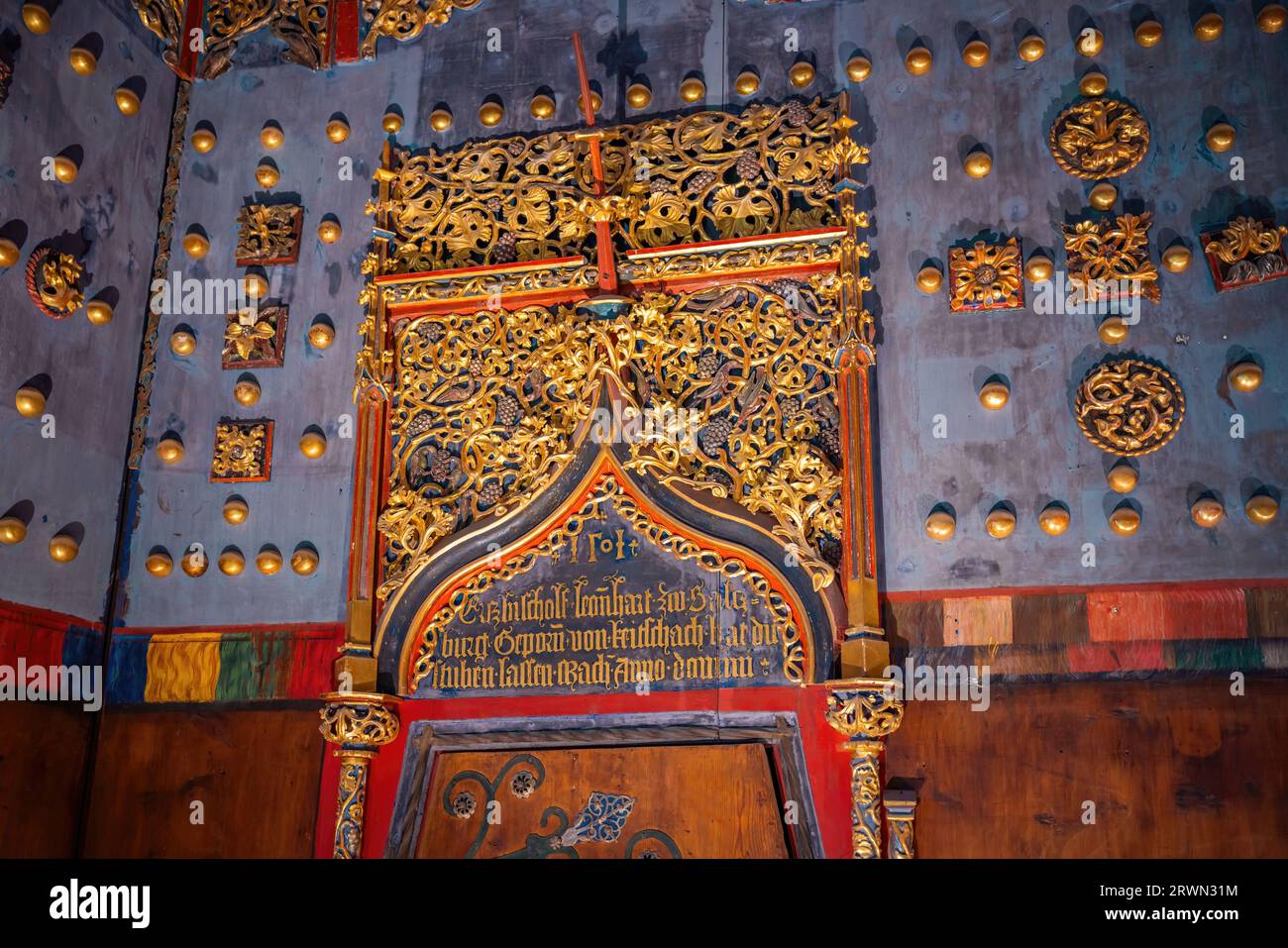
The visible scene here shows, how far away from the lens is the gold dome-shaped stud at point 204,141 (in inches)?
203

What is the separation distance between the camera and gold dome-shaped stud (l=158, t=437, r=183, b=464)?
186 inches

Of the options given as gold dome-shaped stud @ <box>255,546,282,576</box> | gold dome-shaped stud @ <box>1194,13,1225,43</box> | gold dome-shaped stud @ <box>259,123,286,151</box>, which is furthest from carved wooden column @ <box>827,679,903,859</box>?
gold dome-shaped stud @ <box>259,123,286,151</box>

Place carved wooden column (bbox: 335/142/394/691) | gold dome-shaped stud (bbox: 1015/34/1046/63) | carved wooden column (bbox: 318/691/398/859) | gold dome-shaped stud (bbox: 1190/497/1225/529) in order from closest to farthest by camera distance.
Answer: gold dome-shaped stud (bbox: 1190/497/1225/529) < carved wooden column (bbox: 318/691/398/859) < carved wooden column (bbox: 335/142/394/691) < gold dome-shaped stud (bbox: 1015/34/1046/63)

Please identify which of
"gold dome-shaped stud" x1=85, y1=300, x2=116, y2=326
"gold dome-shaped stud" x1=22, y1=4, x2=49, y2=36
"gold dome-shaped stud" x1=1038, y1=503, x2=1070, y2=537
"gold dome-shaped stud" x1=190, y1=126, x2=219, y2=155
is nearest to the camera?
"gold dome-shaped stud" x1=1038, y1=503, x2=1070, y2=537

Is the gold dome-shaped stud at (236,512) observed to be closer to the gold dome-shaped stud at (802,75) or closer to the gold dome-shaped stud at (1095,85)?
the gold dome-shaped stud at (802,75)

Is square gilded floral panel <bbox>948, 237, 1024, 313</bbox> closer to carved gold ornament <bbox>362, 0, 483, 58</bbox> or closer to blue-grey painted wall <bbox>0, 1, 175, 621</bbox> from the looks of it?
carved gold ornament <bbox>362, 0, 483, 58</bbox>

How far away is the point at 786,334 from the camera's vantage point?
4449 millimetres

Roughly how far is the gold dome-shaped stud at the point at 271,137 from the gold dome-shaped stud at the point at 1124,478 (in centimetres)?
367

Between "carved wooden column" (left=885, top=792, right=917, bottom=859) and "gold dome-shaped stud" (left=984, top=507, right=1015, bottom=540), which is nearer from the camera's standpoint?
"carved wooden column" (left=885, top=792, right=917, bottom=859)

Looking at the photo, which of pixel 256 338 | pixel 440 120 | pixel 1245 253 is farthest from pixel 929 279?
pixel 256 338

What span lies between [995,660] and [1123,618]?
437 mm

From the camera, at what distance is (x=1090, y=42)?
14.8ft

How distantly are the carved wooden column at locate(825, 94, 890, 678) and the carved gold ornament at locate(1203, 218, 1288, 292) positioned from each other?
47.5 inches
